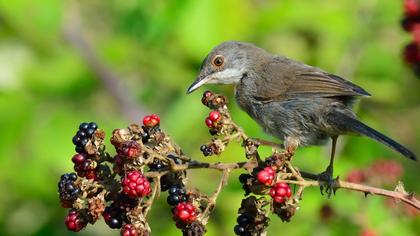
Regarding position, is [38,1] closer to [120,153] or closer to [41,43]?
[41,43]

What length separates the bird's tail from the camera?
5.21 m

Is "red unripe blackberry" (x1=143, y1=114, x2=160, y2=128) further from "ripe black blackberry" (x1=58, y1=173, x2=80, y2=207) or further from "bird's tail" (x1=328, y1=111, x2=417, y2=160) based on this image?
"bird's tail" (x1=328, y1=111, x2=417, y2=160)

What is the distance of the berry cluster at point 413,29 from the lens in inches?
245

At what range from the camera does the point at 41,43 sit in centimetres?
836

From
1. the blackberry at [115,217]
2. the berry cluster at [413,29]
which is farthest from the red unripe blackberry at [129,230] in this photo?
the berry cluster at [413,29]

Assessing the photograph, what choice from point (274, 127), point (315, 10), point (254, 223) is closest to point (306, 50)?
point (315, 10)

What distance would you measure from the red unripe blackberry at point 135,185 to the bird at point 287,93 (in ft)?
5.53

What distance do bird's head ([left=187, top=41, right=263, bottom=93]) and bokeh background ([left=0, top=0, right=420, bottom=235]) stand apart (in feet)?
1.11

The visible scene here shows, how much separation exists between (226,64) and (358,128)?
175 cm

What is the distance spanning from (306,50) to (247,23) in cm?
100

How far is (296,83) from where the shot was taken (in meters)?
6.81

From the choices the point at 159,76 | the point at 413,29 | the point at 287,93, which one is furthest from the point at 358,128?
the point at 159,76

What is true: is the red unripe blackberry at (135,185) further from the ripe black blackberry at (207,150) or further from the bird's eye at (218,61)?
the bird's eye at (218,61)

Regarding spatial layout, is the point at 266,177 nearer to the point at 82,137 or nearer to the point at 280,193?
the point at 280,193
